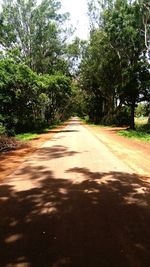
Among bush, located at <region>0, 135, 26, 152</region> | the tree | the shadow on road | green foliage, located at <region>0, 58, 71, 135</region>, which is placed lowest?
the shadow on road

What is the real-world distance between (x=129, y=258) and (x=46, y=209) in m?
2.71

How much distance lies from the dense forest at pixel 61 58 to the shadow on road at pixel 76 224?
15.9m

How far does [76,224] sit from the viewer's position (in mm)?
6234

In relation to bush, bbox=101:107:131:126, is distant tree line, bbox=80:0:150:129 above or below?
above

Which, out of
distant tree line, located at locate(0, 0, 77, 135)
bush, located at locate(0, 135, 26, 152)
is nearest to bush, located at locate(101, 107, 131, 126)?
distant tree line, located at locate(0, 0, 77, 135)

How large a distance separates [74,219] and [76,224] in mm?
288

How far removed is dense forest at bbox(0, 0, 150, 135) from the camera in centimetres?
3041

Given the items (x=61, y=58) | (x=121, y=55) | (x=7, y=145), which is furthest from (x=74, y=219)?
(x=61, y=58)

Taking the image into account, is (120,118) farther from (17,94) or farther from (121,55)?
(17,94)

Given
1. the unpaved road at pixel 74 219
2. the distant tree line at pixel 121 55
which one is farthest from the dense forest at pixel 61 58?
the unpaved road at pixel 74 219

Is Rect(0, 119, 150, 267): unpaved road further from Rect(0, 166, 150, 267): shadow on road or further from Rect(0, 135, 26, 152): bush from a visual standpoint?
Rect(0, 135, 26, 152): bush

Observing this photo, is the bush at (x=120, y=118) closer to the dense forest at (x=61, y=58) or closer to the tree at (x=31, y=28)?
the dense forest at (x=61, y=58)

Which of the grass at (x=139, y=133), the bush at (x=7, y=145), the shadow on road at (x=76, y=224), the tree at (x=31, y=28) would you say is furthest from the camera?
the tree at (x=31, y=28)

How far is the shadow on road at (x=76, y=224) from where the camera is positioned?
482 centimetres
